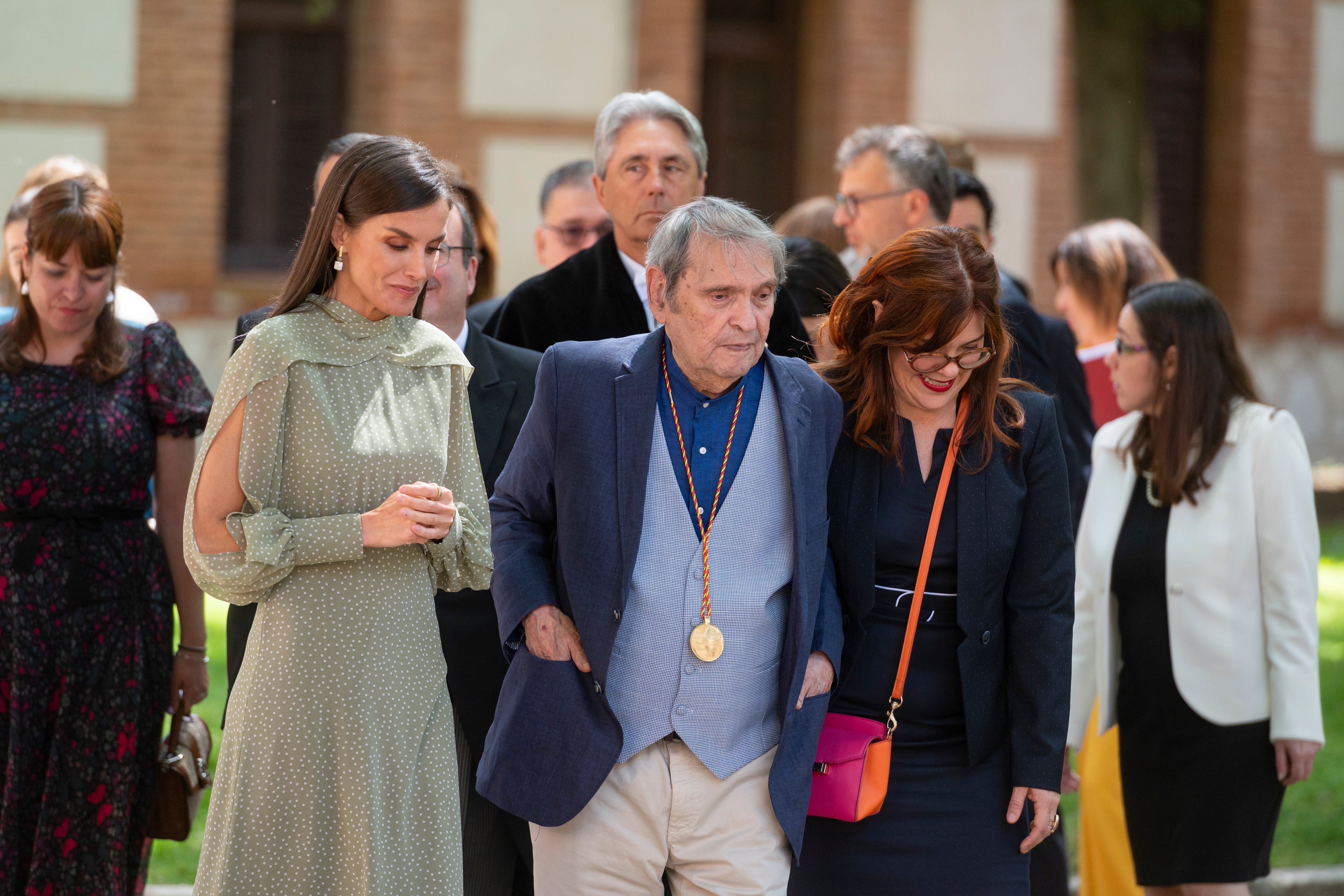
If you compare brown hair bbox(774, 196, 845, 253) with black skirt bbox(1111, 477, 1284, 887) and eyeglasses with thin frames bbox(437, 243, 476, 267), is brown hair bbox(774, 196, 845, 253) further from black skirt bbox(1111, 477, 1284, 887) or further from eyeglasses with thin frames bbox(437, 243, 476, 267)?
eyeglasses with thin frames bbox(437, 243, 476, 267)

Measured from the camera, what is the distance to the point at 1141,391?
181 inches

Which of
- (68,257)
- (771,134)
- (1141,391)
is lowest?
(1141,391)

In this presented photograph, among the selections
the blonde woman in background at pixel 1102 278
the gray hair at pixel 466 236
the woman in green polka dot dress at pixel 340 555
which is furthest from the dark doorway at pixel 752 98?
the woman in green polka dot dress at pixel 340 555

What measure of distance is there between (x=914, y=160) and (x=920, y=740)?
7.78ft

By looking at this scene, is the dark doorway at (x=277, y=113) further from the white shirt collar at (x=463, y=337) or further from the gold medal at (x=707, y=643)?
the gold medal at (x=707, y=643)

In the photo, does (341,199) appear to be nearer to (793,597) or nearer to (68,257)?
(793,597)

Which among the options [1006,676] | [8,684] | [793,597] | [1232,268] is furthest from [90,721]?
[1232,268]

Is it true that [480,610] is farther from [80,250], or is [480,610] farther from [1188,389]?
[1188,389]

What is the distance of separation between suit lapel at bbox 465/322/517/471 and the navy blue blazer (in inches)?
25.8

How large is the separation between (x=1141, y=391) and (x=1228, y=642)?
2.62 ft

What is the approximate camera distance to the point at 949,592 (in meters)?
3.34

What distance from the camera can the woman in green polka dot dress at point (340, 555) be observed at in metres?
2.90

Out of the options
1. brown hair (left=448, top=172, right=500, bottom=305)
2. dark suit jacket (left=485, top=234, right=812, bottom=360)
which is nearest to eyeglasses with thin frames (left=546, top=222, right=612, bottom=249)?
brown hair (left=448, top=172, right=500, bottom=305)

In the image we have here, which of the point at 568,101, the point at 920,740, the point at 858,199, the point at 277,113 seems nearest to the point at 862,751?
the point at 920,740
